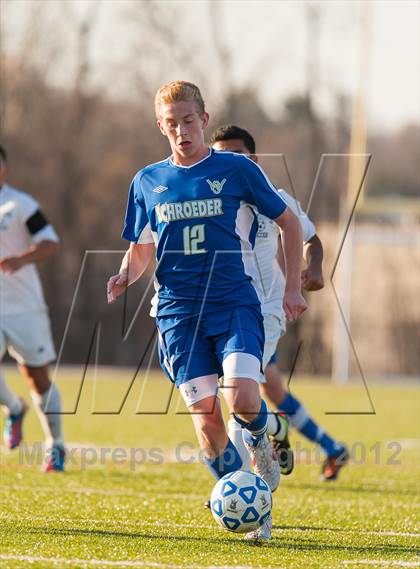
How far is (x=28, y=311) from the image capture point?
27.1ft

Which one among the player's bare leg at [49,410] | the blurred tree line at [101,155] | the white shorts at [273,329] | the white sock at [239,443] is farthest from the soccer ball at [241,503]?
the blurred tree line at [101,155]

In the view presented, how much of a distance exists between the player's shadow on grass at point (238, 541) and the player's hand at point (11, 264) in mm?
2920

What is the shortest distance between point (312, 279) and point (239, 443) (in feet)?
3.00

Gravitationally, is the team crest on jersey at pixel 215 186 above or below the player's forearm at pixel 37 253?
above

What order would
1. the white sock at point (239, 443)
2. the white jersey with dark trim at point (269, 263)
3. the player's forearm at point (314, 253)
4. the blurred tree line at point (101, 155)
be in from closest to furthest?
the white sock at point (239, 443), the player's forearm at point (314, 253), the white jersey with dark trim at point (269, 263), the blurred tree line at point (101, 155)

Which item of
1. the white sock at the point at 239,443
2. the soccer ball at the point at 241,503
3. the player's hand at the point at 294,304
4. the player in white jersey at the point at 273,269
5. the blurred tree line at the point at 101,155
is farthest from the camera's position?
the blurred tree line at the point at 101,155

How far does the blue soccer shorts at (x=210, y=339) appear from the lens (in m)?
5.07

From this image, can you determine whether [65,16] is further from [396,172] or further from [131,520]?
[131,520]

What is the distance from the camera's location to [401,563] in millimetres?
4605

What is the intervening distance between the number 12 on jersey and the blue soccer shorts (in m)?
0.28

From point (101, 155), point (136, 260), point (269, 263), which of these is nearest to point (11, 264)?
point (269, 263)

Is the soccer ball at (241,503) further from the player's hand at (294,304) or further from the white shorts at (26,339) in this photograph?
the white shorts at (26,339)

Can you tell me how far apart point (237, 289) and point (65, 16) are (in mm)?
27421

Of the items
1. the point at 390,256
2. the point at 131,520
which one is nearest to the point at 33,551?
the point at 131,520
